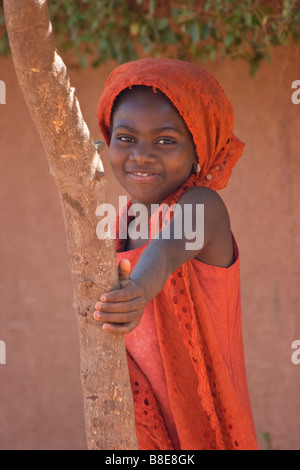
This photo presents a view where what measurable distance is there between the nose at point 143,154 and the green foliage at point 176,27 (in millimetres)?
1626

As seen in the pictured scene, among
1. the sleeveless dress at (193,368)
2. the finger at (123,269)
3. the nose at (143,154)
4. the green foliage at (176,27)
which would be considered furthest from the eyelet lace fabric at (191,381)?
the green foliage at (176,27)

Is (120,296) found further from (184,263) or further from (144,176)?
(144,176)

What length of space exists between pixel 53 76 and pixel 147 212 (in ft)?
3.07

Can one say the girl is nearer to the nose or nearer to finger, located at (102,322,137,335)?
the nose

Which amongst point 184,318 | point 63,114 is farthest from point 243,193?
point 63,114

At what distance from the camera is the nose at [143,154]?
2.20 meters

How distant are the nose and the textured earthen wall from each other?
1.98 m

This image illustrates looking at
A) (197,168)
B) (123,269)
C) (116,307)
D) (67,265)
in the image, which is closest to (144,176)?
(197,168)

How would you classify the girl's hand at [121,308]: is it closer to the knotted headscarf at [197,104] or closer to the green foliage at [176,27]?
the knotted headscarf at [197,104]

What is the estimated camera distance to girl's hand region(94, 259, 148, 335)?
162cm

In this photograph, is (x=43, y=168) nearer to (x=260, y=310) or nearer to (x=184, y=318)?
(x=260, y=310)

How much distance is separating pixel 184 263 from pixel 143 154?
0.39m

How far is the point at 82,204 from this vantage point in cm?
162

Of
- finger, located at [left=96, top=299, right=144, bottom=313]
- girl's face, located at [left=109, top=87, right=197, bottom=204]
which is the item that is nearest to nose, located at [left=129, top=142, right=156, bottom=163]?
girl's face, located at [left=109, top=87, right=197, bottom=204]
